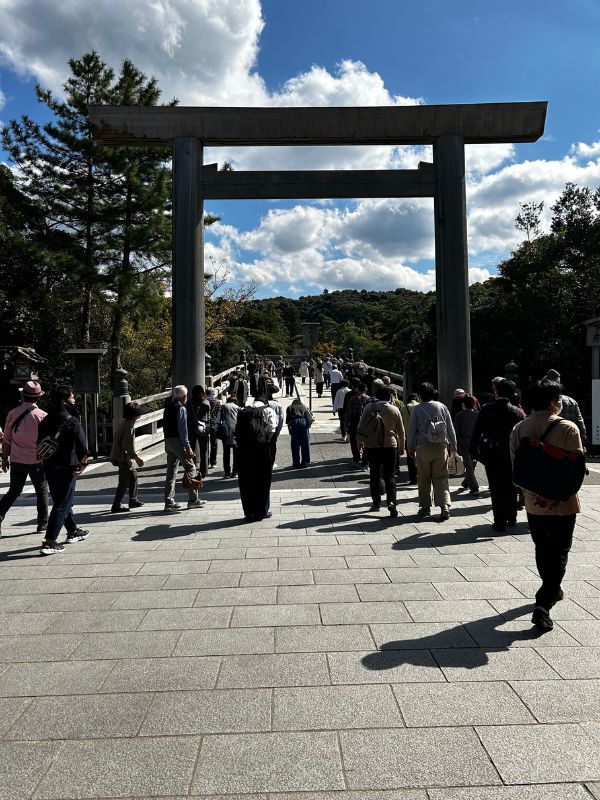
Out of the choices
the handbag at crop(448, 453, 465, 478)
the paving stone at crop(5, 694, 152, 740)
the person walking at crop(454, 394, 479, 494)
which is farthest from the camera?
the person walking at crop(454, 394, 479, 494)

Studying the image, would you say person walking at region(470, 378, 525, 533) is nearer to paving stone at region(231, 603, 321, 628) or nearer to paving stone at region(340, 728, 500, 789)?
paving stone at region(231, 603, 321, 628)

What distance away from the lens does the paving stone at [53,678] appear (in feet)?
9.30

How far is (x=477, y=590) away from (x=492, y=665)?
3.70ft

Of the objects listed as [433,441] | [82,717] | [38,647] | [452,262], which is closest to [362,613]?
[82,717]

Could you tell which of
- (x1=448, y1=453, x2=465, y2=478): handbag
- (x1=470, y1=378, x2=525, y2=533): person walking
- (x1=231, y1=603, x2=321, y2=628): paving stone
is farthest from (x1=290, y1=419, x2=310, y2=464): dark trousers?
(x1=231, y1=603, x2=321, y2=628): paving stone

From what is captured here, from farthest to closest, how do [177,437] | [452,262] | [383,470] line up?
[452,262] < [177,437] < [383,470]

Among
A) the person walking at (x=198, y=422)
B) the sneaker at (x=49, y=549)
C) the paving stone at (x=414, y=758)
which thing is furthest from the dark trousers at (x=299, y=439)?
the paving stone at (x=414, y=758)

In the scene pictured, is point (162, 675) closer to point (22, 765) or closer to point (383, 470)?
point (22, 765)

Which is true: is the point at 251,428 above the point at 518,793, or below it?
above

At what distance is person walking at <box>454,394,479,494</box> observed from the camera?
7238 mm

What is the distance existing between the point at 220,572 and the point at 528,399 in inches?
108

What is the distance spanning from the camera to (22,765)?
226 cm

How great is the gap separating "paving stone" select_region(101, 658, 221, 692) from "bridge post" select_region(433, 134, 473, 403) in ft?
22.7

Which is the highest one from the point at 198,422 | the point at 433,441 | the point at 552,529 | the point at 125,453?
the point at 198,422
